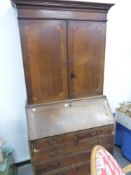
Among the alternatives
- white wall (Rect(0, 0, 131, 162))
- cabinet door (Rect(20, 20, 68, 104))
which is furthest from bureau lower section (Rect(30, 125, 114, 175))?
A: white wall (Rect(0, 0, 131, 162))

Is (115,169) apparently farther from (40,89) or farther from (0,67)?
(0,67)

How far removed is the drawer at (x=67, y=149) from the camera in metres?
1.50

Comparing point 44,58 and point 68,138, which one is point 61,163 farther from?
point 44,58

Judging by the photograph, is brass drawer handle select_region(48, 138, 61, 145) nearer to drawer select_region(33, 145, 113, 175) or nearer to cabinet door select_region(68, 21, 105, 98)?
drawer select_region(33, 145, 113, 175)

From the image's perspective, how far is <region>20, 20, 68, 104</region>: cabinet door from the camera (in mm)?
1440

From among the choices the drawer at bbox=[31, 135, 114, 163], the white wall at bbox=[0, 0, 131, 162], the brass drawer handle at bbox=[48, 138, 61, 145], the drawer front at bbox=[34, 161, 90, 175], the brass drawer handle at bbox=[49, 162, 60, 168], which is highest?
the white wall at bbox=[0, 0, 131, 162]

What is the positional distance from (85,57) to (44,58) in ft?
1.44

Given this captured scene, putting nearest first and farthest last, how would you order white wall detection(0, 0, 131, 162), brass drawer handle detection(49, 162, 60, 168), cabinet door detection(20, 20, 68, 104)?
cabinet door detection(20, 20, 68, 104)
brass drawer handle detection(49, 162, 60, 168)
white wall detection(0, 0, 131, 162)

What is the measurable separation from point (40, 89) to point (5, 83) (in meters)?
0.48

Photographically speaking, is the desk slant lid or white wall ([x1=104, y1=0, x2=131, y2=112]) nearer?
the desk slant lid

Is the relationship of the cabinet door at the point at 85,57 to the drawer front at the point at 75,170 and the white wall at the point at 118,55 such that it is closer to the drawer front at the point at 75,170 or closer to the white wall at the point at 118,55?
the white wall at the point at 118,55

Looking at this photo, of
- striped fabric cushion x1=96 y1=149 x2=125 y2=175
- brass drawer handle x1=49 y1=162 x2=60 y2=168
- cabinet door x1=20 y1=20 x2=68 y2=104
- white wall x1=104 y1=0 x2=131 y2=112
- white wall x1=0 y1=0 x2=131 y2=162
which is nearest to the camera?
striped fabric cushion x1=96 y1=149 x2=125 y2=175

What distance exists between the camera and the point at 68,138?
1.56 m

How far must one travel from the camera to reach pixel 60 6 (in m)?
1.43
